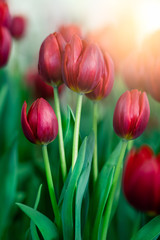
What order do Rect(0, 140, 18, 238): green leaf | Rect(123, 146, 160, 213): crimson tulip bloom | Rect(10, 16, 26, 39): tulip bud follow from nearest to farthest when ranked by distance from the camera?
Rect(123, 146, 160, 213): crimson tulip bloom
Rect(0, 140, 18, 238): green leaf
Rect(10, 16, 26, 39): tulip bud

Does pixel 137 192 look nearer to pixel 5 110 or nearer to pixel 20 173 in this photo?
pixel 20 173

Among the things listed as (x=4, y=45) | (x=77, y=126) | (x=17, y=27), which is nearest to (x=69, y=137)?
(x=77, y=126)

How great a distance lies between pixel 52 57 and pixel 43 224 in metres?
0.13

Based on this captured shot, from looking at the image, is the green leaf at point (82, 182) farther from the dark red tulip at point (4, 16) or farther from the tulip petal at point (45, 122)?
the dark red tulip at point (4, 16)

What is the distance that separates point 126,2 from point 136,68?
1.65 feet

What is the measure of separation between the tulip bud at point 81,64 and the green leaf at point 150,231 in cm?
12

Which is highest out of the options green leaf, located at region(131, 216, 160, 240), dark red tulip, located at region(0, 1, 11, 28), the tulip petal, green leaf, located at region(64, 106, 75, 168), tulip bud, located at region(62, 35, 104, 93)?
dark red tulip, located at region(0, 1, 11, 28)

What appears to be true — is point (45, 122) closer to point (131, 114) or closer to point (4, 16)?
point (131, 114)

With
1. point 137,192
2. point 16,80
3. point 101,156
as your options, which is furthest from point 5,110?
point 137,192

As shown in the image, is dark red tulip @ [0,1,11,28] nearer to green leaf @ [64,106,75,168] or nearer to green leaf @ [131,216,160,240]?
green leaf @ [64,106,75,168]

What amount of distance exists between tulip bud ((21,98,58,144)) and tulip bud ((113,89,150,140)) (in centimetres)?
5

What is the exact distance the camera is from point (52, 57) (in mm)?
239

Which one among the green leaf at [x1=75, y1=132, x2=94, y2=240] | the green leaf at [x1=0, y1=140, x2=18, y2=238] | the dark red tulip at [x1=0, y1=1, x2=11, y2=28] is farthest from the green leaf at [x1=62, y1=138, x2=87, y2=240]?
the dark red tulip at [x1=0, y1=1, x2=11, y2=28]

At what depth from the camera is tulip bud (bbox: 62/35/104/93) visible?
23 centimetres
